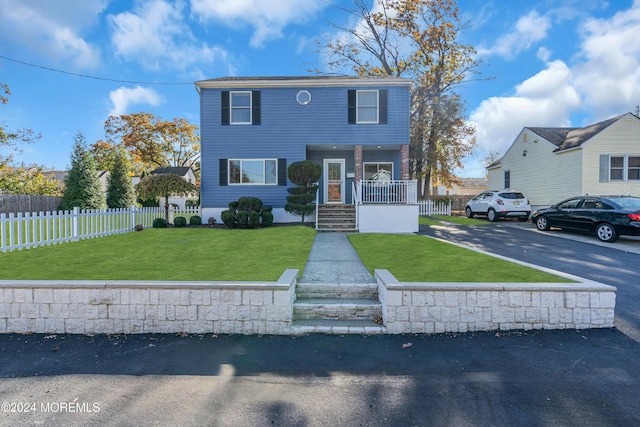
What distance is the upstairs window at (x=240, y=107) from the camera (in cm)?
1377

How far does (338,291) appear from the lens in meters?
4.51

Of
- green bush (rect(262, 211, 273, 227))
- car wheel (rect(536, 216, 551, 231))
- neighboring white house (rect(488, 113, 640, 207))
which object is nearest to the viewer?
car wheel (rect(536, 216, 551, 231))

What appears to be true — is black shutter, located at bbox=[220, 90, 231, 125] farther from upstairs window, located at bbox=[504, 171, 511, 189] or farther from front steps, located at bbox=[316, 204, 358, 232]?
upstairs window, located at bbox=[504, 171, 511, 189]

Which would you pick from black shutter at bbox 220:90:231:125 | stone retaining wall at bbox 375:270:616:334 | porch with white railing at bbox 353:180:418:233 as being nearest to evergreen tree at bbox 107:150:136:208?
black shutter at bbox 220:90:231:125

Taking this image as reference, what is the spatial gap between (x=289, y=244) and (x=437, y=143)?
1865 cm

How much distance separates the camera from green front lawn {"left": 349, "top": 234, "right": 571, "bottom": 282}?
14.7 feet

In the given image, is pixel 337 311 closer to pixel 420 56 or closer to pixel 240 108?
pixel 240 108

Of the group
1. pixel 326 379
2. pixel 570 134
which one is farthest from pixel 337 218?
pixel 570 134

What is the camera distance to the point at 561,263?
265 inches

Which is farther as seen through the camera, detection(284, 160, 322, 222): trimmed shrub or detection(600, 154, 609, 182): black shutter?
detection(600, 154, 609, 182): black shutter

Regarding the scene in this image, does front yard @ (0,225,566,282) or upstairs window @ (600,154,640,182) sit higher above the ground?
upstairs window @ (600,154,640,182)

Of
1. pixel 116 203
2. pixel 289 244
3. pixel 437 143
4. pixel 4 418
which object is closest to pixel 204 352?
pixel 4 418

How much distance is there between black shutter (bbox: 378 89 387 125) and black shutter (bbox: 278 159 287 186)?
4.71m

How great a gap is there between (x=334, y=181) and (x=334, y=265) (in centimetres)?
948
